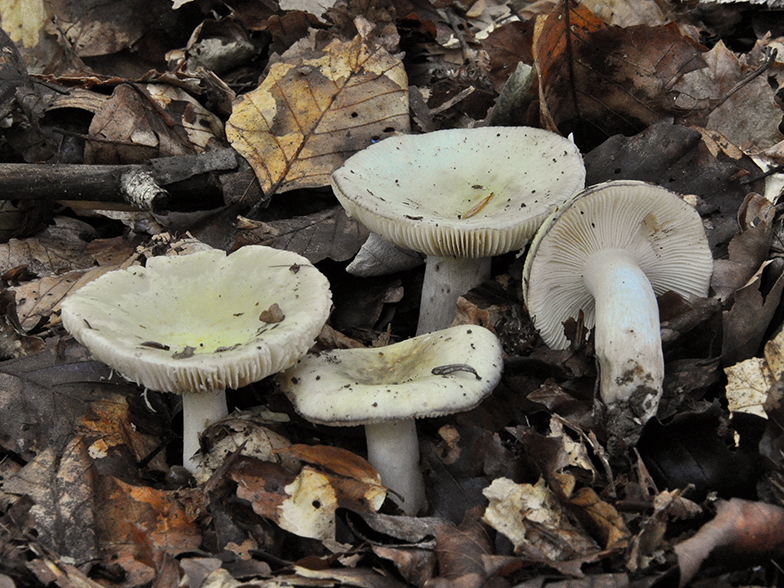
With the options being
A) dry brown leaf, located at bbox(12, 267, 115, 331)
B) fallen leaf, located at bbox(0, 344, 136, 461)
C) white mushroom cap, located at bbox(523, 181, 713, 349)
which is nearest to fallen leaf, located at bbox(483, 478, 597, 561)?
white mushroom cap, located at bbox(523, 181, 713, 349)

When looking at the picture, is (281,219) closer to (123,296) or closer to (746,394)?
(123,296)

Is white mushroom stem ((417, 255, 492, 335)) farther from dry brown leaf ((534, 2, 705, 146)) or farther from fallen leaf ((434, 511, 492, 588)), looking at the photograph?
fallen leaf ((434, 511, 492, 588))

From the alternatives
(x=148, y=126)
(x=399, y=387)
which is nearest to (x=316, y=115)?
(x=148, y=126)

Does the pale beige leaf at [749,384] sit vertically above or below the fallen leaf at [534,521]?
above

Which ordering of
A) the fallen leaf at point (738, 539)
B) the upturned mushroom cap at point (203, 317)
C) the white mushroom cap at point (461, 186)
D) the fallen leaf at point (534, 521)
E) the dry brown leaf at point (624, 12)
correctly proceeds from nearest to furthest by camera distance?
the fallen leaf at point (738, 539), the fallen leaf at point (534, 521), the upturned mushroom cap at point (203, 317), the white mushroom cap at point (461, 186), the dry brown leaf at point (624, 12)

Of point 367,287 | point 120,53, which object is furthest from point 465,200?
point 120,53

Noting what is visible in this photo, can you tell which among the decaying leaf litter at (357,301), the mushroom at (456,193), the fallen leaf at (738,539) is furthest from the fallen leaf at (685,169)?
the fallen leaf at (738,539)

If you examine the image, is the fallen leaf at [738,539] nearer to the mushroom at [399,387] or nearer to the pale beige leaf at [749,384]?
the pale beige leaf at [749,384]
